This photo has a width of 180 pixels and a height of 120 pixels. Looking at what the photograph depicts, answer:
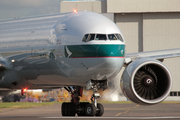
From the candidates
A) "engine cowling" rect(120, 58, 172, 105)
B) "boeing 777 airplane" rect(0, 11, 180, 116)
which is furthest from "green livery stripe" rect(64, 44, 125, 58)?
"engine cowling" rect(120, 58, 172, 105)

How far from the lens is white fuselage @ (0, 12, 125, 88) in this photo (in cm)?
1590

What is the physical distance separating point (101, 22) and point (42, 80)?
398 centimetres

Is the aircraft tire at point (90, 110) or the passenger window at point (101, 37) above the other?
the passenger window at point (101, 37)

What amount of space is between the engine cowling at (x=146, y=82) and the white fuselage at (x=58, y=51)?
2.17ft

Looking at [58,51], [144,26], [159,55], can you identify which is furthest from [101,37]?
[144,26]

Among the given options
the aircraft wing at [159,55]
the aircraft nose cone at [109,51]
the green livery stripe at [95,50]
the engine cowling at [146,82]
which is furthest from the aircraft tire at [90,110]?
the aircraft wing at [159,55]

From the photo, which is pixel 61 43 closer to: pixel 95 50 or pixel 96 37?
pixel 96 37

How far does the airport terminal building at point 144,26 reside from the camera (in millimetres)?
64188

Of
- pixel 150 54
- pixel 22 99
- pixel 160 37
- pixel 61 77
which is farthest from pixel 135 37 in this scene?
pixel 61 77

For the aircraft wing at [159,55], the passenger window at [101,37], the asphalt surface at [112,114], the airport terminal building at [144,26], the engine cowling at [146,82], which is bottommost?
the asphalt surface at [112,114]

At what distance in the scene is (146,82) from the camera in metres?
16.0

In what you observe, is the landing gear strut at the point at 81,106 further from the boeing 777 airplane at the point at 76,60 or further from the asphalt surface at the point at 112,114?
the asphalt surface at the point at 112,114

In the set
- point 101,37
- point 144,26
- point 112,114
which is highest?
point 144,26

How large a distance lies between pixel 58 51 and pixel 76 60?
3.49 ft
